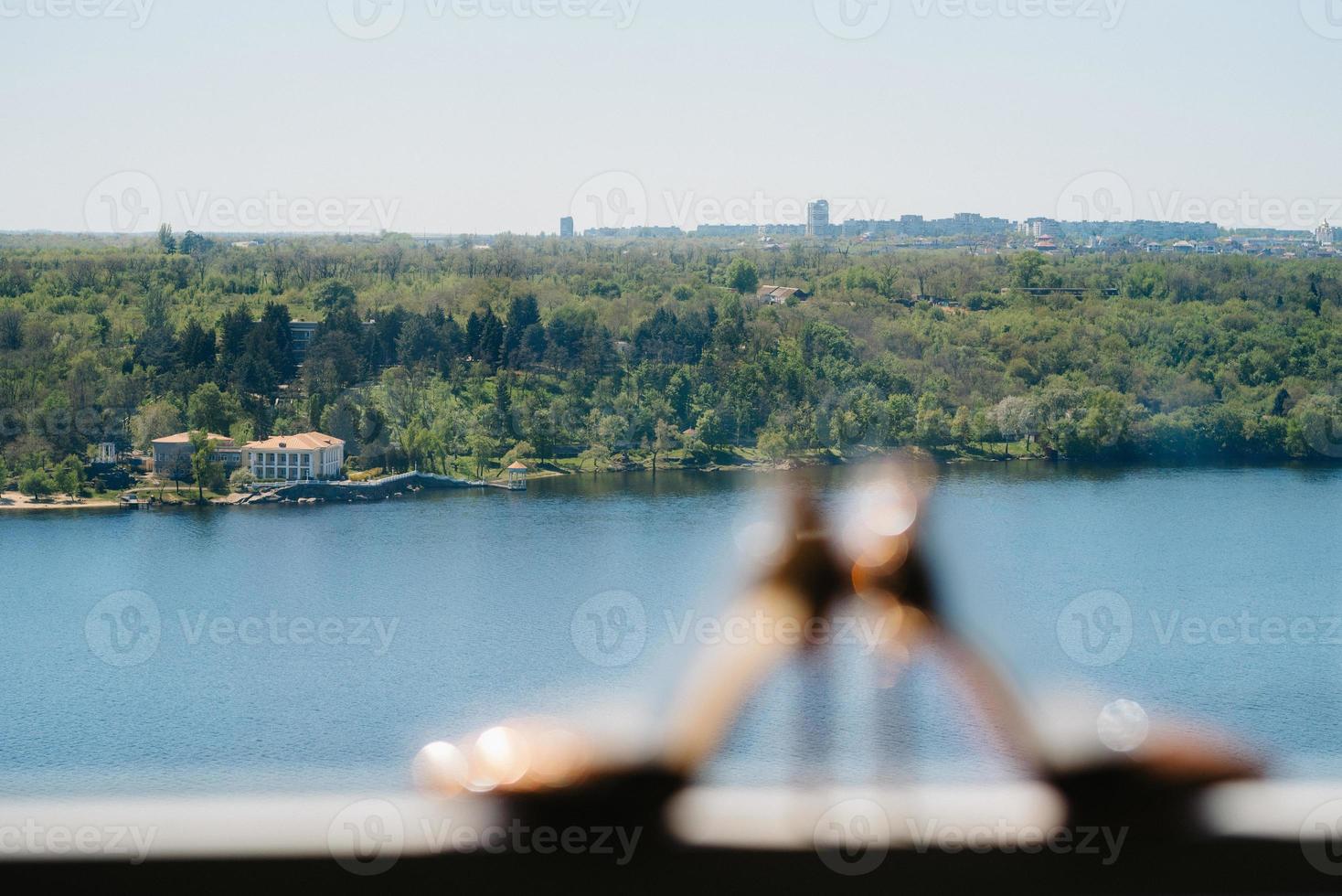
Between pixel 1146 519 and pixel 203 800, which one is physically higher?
pixel 203 800

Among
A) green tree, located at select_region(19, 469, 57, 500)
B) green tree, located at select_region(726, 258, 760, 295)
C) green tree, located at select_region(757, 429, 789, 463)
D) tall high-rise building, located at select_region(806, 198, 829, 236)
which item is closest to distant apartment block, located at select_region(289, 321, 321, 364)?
green tree, located at select_region(19, 469, 57, 500)

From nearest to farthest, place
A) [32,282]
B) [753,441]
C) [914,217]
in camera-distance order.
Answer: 1. [753,441]
2. [32,282]
3. [914,217]

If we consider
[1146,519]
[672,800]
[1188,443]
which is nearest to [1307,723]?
[1146,519]

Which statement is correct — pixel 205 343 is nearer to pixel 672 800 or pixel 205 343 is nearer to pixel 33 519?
pixel 33 519

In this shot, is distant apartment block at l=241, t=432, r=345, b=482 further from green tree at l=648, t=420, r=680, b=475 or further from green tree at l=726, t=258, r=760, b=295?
green tree at l=726, t=258, r=760, b=295

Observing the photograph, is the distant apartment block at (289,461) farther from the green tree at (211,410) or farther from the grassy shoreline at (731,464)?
the green tree at (211,410)

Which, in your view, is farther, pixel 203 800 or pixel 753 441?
pixel 753 441
